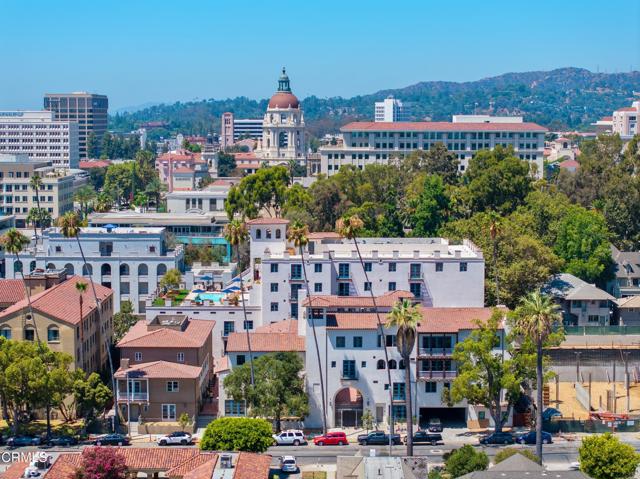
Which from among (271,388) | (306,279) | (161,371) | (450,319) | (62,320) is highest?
(306,279)

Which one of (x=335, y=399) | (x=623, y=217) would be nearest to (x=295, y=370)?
(x=335, y=399)

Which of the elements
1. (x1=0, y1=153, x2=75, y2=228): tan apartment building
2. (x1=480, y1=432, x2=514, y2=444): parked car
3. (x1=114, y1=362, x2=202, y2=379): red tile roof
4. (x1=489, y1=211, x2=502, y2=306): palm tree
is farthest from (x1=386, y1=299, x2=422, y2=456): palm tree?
(x1=0, y1=153, x2=75, y2=228): tan apartment building

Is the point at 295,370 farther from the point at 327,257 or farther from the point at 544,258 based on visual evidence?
the point at 544,258

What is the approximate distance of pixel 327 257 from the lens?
8406 cm

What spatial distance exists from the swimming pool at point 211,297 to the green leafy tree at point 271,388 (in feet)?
58.9

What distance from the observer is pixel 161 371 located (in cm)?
7119

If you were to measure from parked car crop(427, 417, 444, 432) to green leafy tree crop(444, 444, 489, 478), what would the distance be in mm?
10290

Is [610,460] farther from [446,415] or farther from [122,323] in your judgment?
[122,323]

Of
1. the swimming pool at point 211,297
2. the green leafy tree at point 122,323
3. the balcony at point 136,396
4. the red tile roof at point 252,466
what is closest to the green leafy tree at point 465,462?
the red tile roof at point 252,466

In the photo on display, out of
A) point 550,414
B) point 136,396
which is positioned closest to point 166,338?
point 136,396

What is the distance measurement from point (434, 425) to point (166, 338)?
18102mm

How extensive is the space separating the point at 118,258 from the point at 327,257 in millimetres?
27223

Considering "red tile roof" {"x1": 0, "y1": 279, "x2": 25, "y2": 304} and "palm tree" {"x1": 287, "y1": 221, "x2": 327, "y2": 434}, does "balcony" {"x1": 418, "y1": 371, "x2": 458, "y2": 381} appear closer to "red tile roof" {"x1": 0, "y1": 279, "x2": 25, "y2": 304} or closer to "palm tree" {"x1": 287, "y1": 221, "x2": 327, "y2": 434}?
"palm tree" {"x1": 287, "y1": 221, "x2": 327, "y2": 434}

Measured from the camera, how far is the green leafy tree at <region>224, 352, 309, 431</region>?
68.6 meters
